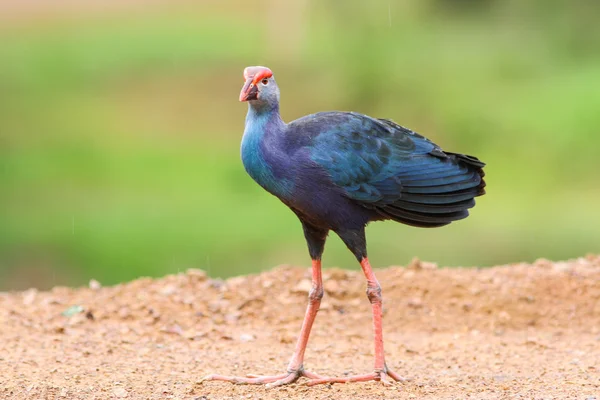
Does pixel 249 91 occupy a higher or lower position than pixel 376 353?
higher

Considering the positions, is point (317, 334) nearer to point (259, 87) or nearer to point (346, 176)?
point (346, 176)

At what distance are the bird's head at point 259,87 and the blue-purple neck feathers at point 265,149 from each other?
0.15 ft

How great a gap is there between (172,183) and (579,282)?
567 inches

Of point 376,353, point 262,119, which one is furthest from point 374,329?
point 262,119

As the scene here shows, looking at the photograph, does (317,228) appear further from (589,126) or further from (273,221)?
(589,126)

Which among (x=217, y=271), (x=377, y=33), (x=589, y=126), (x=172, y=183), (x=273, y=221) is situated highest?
(x=377, y=33)

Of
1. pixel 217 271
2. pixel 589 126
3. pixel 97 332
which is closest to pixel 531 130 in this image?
pixel 589 126

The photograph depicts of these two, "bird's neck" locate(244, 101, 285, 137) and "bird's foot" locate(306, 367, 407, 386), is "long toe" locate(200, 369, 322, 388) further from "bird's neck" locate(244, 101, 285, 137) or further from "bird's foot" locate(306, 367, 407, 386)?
"bird's neck" locate(244, 101, 285, 137)

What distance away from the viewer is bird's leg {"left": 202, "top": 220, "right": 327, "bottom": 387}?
7254mm

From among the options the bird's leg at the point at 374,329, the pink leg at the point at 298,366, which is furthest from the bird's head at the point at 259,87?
the pink leg at the point at 298,366

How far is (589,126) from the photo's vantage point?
80.5ft

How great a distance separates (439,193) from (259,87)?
1565 millimetres

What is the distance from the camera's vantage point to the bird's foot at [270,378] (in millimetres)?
7230

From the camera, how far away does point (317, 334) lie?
9.05m
